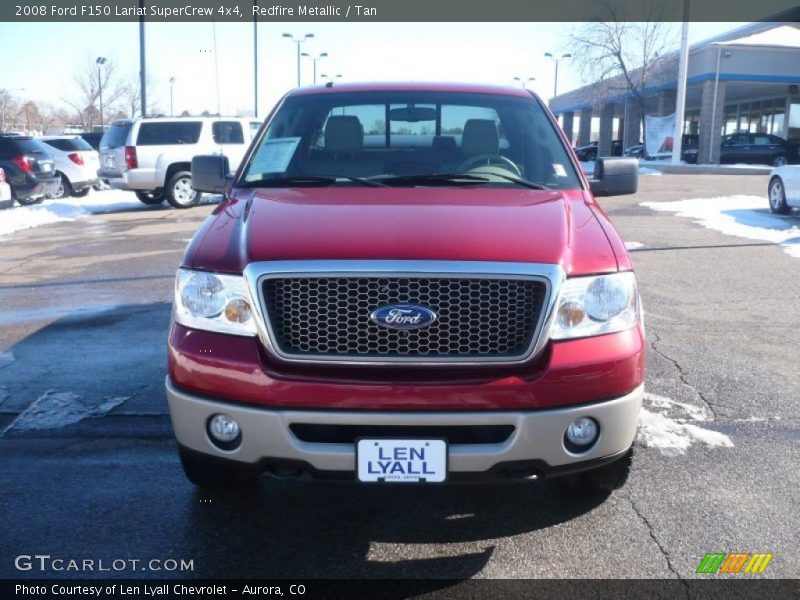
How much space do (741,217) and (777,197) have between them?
79 cm

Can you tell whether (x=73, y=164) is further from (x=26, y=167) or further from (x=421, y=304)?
(x=421, y=304)

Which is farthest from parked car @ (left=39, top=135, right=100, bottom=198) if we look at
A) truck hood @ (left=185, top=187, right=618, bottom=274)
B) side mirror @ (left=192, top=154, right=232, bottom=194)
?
truck hood @ (left=185, top=187, right=618, bottom=274)

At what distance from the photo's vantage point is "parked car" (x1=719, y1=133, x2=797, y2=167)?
116ft

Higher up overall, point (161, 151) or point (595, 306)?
point (161, 151)

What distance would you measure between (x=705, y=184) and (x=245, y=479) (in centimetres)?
2320

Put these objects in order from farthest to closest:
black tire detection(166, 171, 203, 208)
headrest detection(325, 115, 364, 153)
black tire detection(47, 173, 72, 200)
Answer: black tire detection(47, 173, 72, 200)
black tire detection(166, 171, 203, 208)
headrest detection(325, 115, 364, 153)

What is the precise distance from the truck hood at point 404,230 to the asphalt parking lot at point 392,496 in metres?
1.14

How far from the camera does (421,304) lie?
294 cm

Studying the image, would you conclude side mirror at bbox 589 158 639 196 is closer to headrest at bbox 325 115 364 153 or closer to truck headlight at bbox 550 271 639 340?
headrest at bbox 325 115 364 153

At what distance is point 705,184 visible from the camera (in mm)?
24062

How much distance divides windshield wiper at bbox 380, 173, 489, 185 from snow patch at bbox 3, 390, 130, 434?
89.1 inches

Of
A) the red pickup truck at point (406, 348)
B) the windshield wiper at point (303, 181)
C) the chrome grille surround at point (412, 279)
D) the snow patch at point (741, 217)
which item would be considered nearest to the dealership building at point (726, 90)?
the snow patch at point (741, 217)

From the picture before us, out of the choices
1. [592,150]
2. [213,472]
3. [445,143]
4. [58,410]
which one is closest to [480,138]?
[445,143]

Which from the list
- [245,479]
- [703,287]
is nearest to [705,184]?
[703,287]
